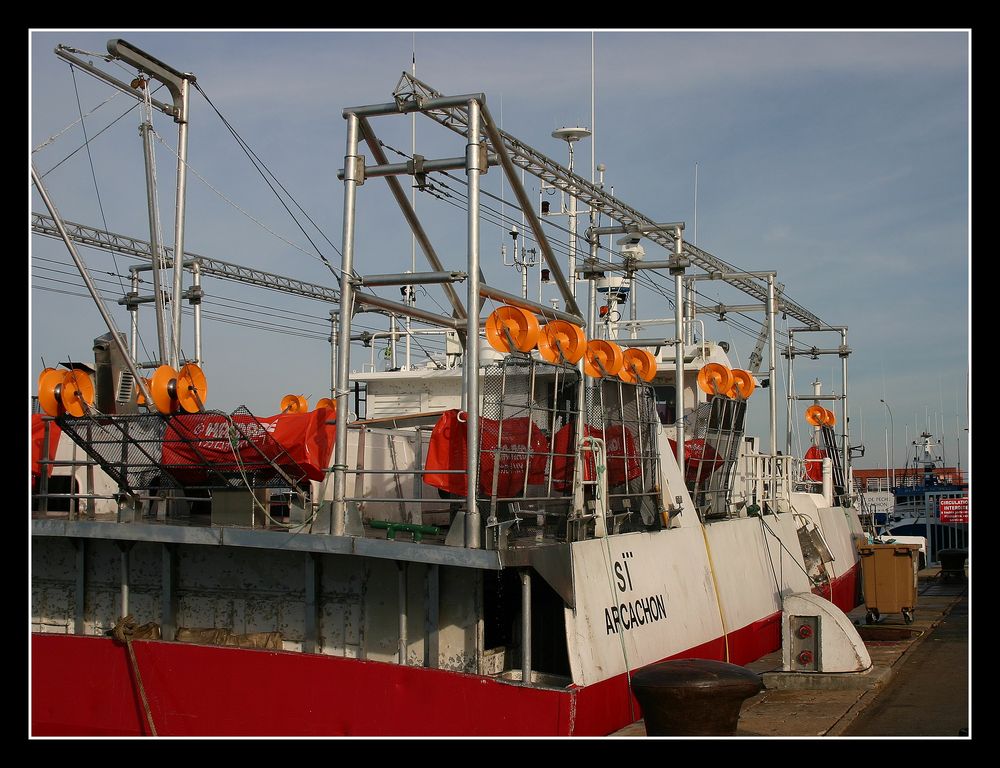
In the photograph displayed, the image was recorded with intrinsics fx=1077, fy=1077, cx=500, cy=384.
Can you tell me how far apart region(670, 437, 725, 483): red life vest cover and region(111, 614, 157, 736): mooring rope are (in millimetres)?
8161

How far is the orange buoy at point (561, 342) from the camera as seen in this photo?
11.5 metres

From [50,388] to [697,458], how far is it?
9266mm

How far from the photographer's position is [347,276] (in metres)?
10.9

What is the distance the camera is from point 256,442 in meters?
11.9

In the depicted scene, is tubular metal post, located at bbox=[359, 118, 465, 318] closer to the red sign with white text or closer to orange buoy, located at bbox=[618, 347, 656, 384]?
orange buoy, located at bbox=[618, 347, 656, 384]

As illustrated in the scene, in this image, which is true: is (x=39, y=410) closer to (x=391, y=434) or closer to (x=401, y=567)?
(x=391, y=434)

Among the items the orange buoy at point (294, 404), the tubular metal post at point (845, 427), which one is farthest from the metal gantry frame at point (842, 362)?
the orange buoy at point (294, 404)

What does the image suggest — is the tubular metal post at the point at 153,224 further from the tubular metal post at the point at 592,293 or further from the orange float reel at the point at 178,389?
the tubular metal post at the point at 592,293

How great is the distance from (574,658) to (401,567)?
6.36ft

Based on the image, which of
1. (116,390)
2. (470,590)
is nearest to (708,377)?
(470,590)

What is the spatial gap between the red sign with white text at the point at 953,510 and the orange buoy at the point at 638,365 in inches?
1152

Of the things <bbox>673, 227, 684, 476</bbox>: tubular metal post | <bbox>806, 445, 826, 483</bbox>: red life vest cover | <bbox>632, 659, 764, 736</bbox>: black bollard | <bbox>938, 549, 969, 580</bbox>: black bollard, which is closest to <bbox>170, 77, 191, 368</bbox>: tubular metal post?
<bbox>673, 227, 684, 476</bbox>: tubular metal post

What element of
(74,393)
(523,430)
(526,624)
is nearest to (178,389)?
(74,393)

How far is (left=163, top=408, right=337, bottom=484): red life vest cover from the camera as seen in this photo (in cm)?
1187
